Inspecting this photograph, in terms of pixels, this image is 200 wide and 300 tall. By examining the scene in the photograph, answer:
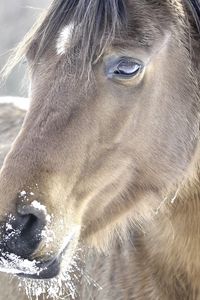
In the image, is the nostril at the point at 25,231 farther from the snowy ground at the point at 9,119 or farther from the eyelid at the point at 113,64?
the snowy ground at the point at 9,119

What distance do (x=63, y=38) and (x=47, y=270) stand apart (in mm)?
973

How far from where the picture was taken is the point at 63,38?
2.69m

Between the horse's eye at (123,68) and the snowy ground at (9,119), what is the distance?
1.72 meters

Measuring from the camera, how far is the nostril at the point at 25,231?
239cm

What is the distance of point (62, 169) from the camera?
2.54 metres

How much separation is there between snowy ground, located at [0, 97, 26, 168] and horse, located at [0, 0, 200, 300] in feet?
4.44

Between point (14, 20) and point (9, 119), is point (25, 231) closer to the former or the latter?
point (9, 119)

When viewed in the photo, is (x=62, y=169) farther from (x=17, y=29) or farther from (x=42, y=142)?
(x=17, y=29)

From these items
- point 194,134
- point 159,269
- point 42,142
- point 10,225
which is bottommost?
point 159,269

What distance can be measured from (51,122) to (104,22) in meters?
0.50

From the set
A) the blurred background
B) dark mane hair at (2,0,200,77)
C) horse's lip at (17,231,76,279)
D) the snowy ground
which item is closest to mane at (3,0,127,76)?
dark mane hair at (2,0,200,77)

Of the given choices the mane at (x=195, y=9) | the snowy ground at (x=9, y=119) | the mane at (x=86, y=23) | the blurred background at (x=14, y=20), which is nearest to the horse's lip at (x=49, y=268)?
the mane at (x=86, y=23)

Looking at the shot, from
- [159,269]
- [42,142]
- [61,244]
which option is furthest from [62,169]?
[159,269]

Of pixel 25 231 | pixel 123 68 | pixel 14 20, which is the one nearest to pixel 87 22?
pixel 123 68
